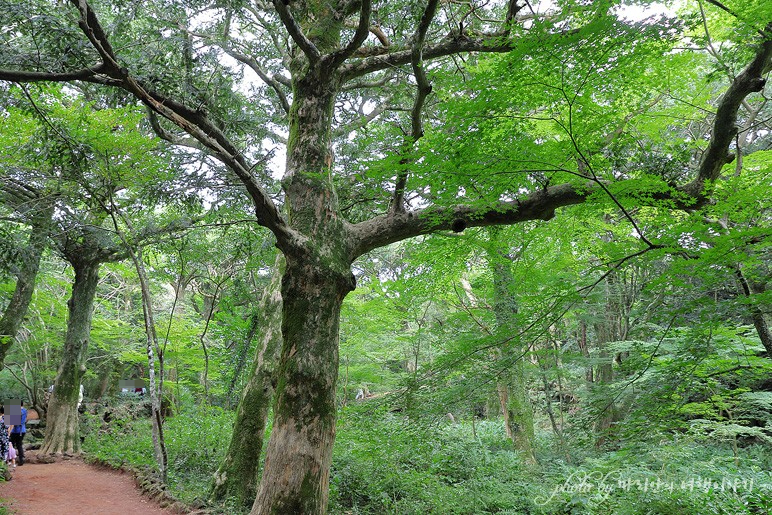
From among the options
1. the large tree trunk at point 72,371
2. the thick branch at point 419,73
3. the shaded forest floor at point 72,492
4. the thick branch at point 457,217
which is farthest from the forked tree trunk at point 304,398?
the large tree trunk at point 72,371

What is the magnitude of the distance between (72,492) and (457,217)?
8078 mm

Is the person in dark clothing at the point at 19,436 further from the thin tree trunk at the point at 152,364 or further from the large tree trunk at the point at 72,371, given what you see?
the thin tree trunk at the point at 152,364

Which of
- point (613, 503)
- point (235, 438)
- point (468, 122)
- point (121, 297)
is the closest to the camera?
point (468, 122)

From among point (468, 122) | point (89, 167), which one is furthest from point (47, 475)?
point (468, 122)

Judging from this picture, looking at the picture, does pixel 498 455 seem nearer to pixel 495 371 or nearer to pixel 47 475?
pixel 495 371

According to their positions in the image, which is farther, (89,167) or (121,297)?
(121,297)

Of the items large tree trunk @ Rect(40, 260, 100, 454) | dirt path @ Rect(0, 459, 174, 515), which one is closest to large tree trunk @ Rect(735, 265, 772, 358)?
dirt path @ Rect(0, 459, 174, 515)

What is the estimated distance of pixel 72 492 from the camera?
741cm

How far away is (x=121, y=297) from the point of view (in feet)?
63.2

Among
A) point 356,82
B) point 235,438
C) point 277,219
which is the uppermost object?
point 356,82

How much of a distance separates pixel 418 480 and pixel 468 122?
5211 mm

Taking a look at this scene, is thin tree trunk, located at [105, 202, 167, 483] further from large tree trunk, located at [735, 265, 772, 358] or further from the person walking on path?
large tree trunk, located at [735, 265, 772, 358]

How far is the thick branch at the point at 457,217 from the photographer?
15.2 ft

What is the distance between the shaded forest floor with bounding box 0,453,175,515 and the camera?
634 centimetres
